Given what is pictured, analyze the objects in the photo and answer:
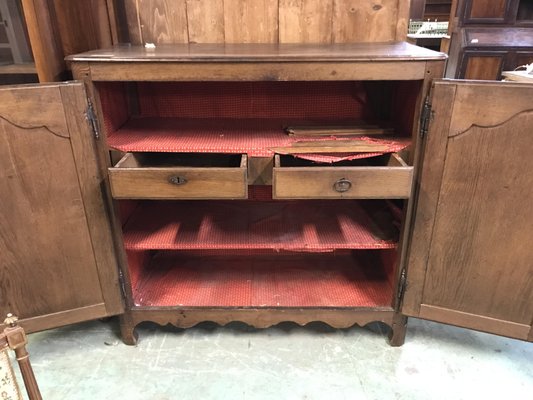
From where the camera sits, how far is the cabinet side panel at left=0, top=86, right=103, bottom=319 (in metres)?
1.04

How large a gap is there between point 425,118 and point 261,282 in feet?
→ 2.76

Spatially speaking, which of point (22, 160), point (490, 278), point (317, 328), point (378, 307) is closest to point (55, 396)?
point (22, 160)

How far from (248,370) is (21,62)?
1299mm

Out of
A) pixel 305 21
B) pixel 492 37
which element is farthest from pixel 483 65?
pixel 305 21

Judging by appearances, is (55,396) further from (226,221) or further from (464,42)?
(464,42)

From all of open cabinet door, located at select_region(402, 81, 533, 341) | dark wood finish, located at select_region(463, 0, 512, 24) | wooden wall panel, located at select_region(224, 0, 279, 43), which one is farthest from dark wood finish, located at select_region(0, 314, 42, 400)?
dark wood finish, located at select_region(463, 0, 512, 24)

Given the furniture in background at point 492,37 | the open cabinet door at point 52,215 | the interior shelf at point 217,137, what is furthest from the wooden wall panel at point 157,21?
the furniture in background at point 492,37

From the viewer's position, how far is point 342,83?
1459mm

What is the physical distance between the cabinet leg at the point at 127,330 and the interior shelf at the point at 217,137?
0.60 m

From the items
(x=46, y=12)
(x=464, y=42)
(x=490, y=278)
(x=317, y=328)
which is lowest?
(x=317, y=328)

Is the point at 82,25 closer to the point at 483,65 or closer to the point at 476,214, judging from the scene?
the point at 476,214

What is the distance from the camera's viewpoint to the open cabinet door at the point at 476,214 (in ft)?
3.38

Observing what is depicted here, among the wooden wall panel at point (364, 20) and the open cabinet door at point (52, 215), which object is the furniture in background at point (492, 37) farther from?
the open cabinet door at point (52, 215)

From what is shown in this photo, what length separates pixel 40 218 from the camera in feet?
3.74
